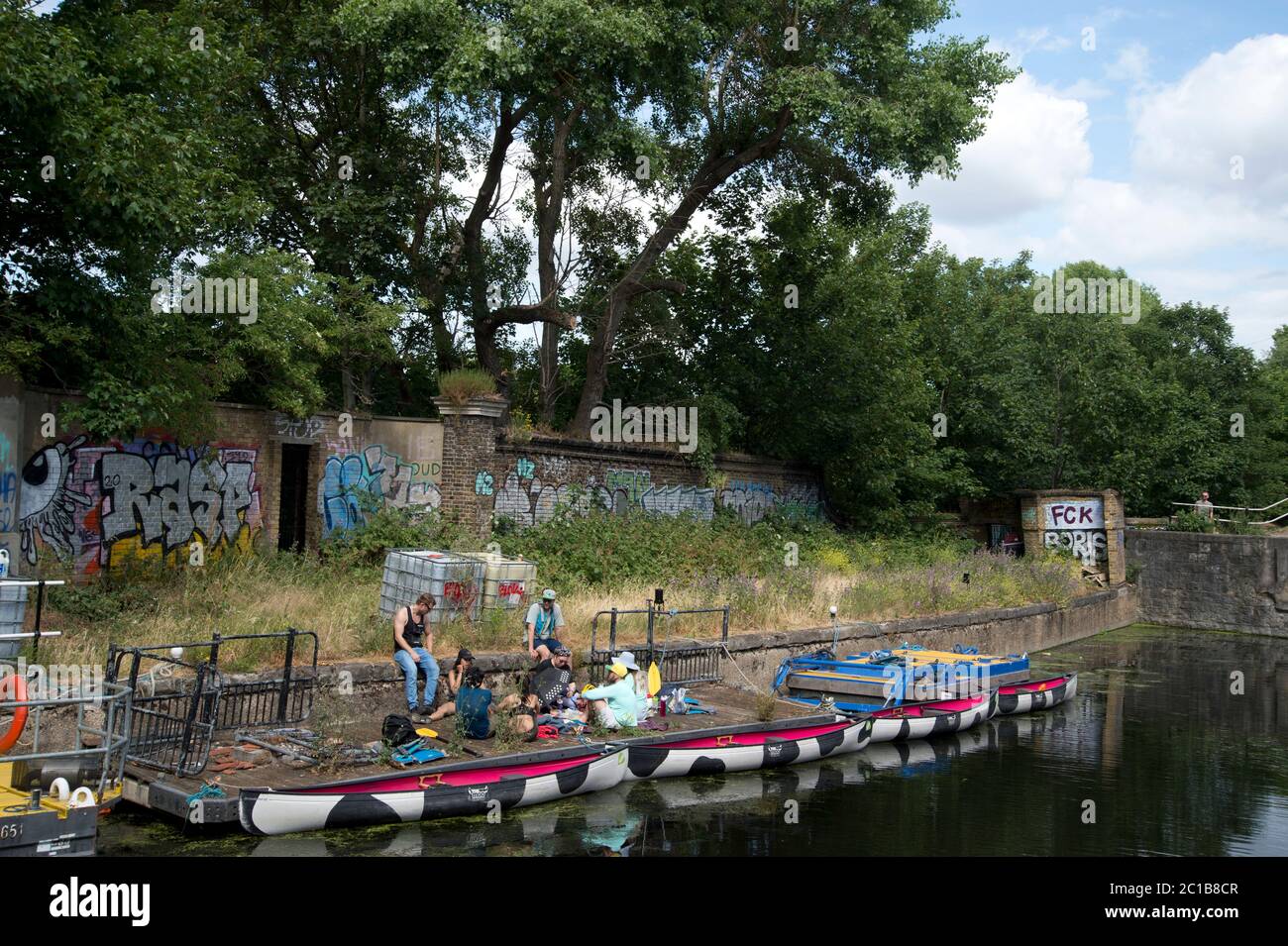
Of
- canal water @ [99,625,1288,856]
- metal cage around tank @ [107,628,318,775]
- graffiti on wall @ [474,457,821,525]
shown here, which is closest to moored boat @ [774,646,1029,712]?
canal water @ [99,625,1288,856]

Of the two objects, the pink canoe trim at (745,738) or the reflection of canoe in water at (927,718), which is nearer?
the pink canoe trim at (745,738)

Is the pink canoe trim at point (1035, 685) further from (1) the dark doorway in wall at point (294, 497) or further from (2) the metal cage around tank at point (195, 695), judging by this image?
(1) the dark doorway in wall at point (294, 497)

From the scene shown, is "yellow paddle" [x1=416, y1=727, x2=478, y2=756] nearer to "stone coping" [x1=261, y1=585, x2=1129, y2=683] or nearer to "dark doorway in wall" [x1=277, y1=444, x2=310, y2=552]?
"stone coping" [x1=261, y1=585, x2=1129, y2=683]

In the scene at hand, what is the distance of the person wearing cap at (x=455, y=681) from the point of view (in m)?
12.2

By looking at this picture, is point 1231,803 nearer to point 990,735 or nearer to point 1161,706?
point 990,735

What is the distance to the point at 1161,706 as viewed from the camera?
19.1 m

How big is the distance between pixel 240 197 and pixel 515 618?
25.0ft

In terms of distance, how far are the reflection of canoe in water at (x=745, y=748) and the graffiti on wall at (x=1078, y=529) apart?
19.3 meters

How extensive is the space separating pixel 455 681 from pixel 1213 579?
26.6m

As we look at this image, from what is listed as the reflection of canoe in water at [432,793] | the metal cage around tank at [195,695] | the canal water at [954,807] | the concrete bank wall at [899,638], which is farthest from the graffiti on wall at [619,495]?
the reflection of canoe in water at [432,793]

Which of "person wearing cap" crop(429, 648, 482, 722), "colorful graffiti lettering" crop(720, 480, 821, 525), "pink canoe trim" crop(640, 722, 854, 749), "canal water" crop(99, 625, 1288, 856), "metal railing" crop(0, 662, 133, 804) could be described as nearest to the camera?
"metal railing" crop(0, 662, 133, 804)

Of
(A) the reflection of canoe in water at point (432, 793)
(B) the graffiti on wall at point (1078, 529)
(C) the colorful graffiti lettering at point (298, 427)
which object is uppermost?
(C) the colorful graffiti lettering at point (298, 427)

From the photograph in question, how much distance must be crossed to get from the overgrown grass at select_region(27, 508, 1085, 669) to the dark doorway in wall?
1.12 metres

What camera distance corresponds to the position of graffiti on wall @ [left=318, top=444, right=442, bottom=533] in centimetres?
1834
